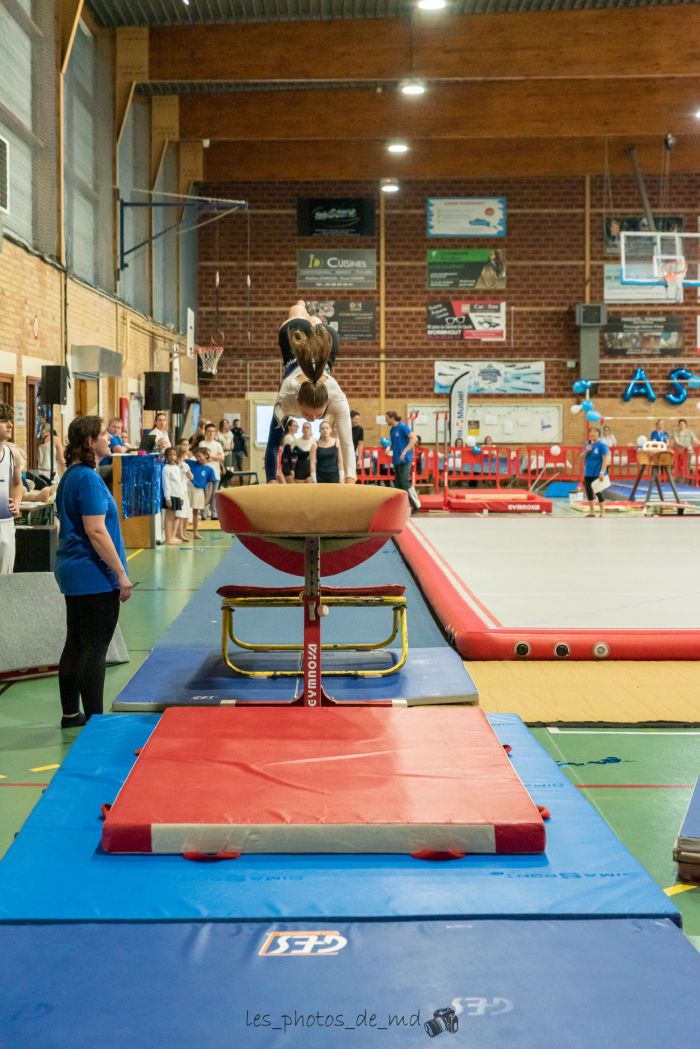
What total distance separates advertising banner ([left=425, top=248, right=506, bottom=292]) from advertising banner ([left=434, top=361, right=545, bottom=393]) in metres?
1.69

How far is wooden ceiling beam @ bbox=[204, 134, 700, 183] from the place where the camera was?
Answer: 21.8m

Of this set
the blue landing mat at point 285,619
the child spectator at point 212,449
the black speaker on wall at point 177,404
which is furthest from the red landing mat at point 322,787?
the black speaker on wall at point 177,404

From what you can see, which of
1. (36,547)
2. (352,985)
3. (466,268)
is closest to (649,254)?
(466,268)

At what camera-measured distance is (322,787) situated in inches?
122

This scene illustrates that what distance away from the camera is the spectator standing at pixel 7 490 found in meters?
6.28

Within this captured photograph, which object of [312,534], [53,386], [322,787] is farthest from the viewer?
[53,386]

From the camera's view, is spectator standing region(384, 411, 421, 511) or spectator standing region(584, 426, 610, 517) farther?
spectator standing region(384, 411, 421, 511)

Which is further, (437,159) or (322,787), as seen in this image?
(437,159)

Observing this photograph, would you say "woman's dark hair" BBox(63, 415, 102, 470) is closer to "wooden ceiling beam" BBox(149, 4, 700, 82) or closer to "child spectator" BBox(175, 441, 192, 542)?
"child spectator" BBox(175, 441, 192, 542)

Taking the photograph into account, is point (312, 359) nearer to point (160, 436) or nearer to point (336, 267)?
point (160, 436)

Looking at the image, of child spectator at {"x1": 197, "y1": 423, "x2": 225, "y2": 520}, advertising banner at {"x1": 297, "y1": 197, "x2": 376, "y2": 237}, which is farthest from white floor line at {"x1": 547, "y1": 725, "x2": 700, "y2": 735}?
advertising banner at {"x1": 297, "y1": 197, "x2": 376, "y2": 237}

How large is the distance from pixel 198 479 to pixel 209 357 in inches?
384

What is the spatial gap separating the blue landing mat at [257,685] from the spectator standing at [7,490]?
1707 mm

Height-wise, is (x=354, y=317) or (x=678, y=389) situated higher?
(x=354, y=317)
